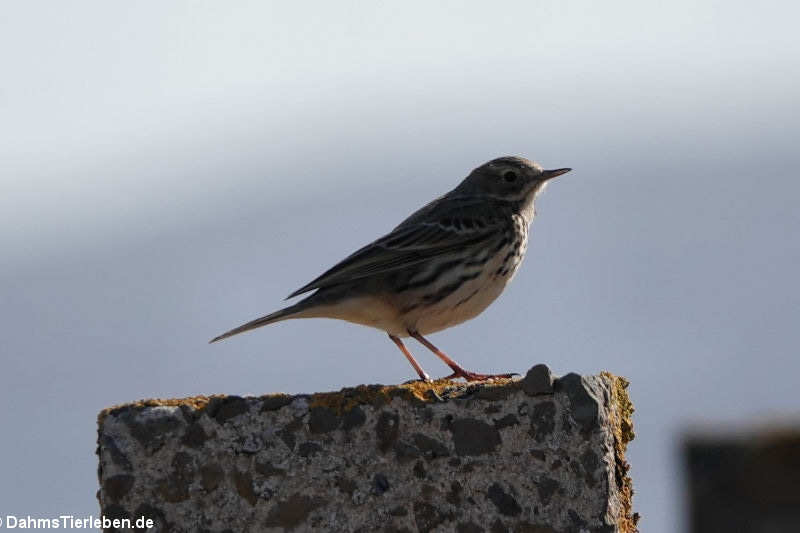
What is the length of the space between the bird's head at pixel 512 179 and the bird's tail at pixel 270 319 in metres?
2.33

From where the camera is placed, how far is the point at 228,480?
7859 millimetres

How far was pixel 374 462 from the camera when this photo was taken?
7840 mm

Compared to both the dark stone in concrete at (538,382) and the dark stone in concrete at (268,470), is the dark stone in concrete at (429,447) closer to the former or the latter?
the dark stone in concrete at (538,382)

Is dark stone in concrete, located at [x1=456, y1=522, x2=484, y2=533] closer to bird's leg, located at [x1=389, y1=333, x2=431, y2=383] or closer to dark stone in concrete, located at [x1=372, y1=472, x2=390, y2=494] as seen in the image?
dark stone in concrete, located at [x1=372, y1=472, x2=390, y2=494]

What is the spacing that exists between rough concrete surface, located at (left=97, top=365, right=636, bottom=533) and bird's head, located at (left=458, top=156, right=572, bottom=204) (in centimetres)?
555

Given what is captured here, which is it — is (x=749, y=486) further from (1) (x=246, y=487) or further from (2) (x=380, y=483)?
(1) (x=246, y=487)

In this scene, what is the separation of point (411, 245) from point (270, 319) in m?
1.55

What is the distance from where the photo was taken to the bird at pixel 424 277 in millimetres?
11727

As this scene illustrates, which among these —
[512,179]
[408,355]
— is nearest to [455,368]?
[408,355]

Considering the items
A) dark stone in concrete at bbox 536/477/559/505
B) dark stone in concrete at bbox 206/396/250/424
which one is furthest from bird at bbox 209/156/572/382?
dark stone in concrete at bbox 536/477/559/505

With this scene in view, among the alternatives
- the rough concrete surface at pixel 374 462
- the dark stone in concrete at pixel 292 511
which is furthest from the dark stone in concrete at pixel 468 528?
the dark stone in concrete at pixel 292 511

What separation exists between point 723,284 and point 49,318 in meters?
37.2

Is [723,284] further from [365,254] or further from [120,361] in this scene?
[365,254]

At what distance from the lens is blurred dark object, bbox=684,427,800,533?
12.8 meters
